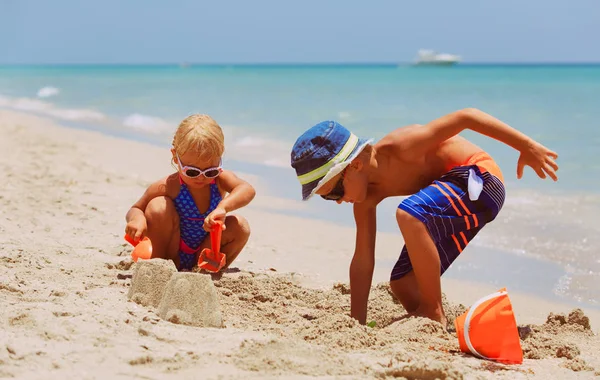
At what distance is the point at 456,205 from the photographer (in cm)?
295

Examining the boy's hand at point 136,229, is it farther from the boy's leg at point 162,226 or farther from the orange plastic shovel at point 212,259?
the orange plastic shovel at point 212,259

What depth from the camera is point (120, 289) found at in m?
3.04

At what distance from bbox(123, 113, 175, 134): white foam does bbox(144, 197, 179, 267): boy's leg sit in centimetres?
782

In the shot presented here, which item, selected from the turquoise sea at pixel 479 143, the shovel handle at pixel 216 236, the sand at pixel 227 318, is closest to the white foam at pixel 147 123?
the turquoise sea at pixel 479 143

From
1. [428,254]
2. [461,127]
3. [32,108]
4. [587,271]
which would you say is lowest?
[32,108]

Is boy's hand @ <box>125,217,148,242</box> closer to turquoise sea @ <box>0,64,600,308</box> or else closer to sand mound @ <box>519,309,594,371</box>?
turquoise sea @ <box>0,64,600,308</box>

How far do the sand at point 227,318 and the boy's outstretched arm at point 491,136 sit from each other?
2.21ft

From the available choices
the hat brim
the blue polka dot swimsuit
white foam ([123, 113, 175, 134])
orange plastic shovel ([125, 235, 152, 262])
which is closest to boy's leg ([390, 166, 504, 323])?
the hat brim

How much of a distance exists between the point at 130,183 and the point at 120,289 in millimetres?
2964

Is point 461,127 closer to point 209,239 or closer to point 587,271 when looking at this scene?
point 209,239

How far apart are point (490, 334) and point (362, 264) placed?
695 millimetres

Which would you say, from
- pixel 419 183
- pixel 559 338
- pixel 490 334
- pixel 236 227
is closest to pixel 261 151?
pixel 236 227

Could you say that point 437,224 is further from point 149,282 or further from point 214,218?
point 149,282

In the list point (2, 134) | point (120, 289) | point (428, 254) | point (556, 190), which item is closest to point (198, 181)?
point (120, 289)
